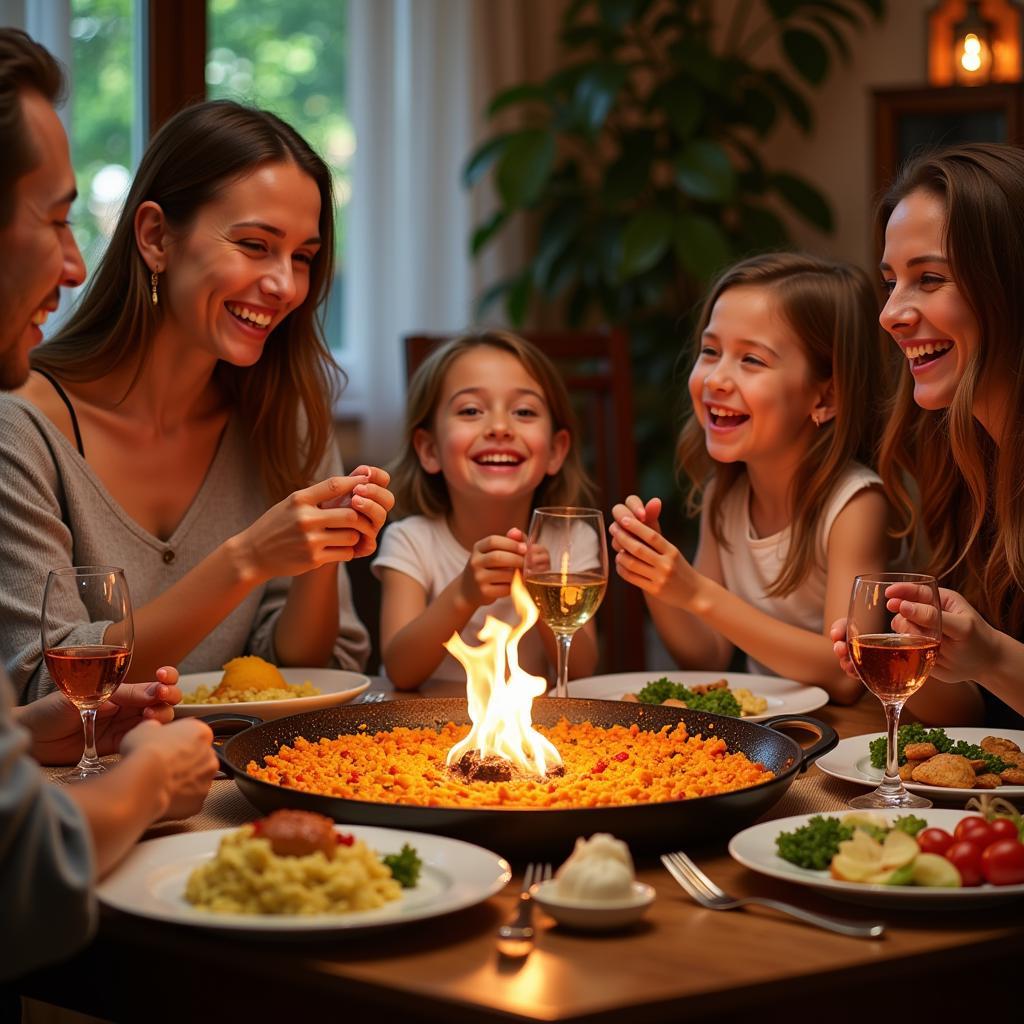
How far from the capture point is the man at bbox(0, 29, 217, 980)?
3.22 ft

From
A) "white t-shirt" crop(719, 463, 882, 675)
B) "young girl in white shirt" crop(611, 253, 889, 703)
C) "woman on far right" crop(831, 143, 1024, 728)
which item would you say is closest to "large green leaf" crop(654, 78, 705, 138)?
"young girl in white shirt" crop(611, 253, 889, 703)

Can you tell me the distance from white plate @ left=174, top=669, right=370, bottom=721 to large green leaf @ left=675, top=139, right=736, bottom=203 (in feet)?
9.07

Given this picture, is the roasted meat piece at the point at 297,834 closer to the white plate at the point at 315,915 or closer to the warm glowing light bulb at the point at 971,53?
the white plate at the point at 315,915

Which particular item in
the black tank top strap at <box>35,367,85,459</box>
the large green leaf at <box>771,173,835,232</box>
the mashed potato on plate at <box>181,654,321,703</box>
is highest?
the large green leaf at <box>771,173,835,232</box>

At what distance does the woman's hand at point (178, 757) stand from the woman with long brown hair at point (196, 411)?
0.69m

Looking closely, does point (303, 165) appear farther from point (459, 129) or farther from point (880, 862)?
point (459, 129)

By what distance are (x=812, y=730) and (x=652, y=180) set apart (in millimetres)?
3391

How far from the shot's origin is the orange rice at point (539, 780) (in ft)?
4.52

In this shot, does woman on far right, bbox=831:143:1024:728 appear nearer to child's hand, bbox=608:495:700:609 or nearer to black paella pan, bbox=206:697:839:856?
child's hand, bbox=608:495:700:609

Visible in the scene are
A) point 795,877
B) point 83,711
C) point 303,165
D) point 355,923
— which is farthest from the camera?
point 303,165

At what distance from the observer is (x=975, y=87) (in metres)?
4.65

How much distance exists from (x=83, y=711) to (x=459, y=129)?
12.7 ft

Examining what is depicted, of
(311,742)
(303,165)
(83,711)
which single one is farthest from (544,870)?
(303,165)

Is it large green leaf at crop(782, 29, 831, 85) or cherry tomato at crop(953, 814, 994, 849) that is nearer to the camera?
cherry tomato at crop(953, 814, 994, 849)
